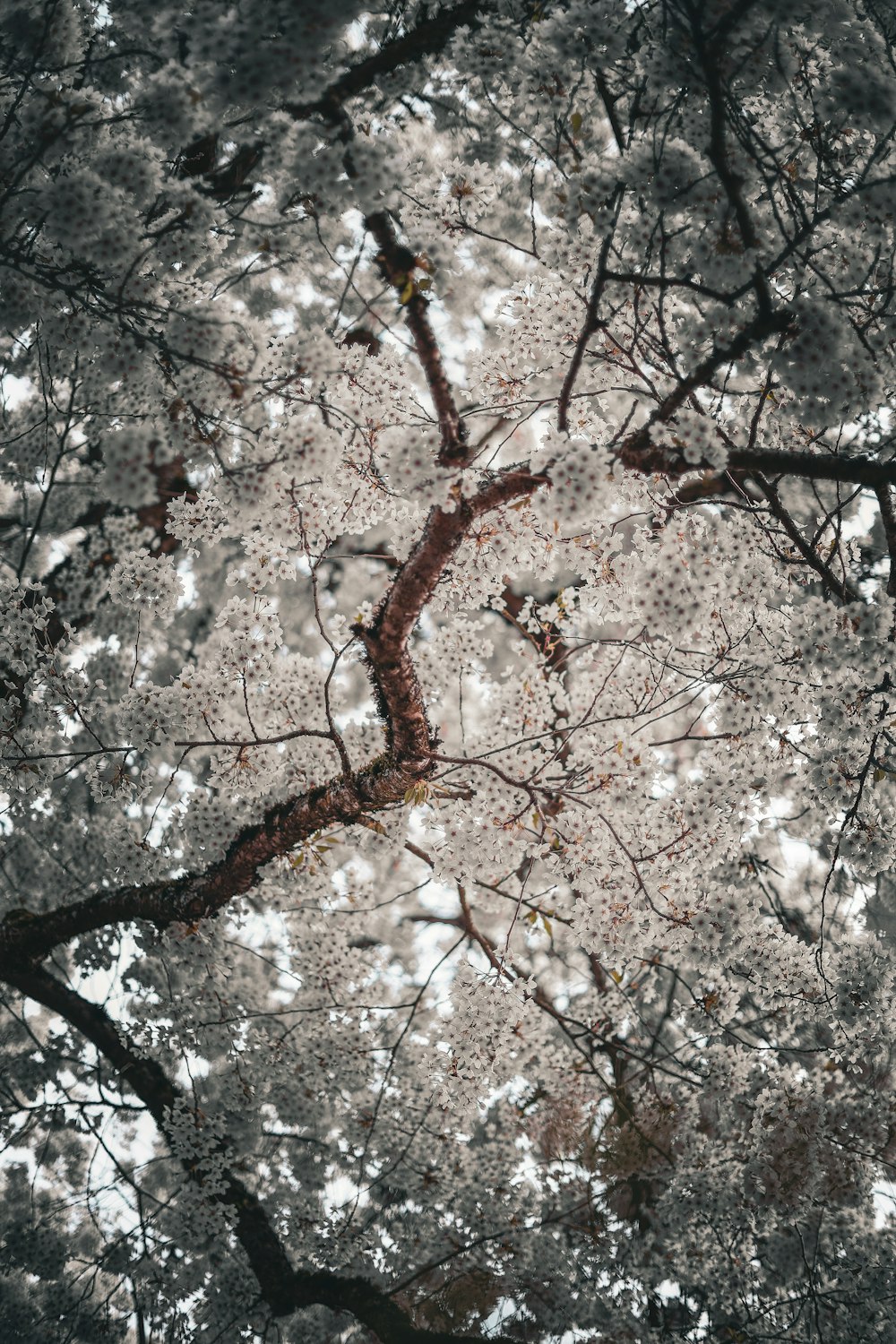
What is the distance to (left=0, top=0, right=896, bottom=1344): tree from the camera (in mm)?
1931

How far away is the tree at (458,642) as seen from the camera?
1.93 meters

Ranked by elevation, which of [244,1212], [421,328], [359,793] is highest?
[421,328]

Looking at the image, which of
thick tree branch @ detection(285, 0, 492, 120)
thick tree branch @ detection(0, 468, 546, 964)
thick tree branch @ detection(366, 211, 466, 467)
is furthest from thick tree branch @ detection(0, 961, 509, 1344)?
thick tree branch @ detection(285, 0, 492, 120)

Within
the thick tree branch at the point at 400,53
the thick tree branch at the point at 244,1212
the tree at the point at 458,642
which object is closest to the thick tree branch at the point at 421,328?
the tree at the point at 458,642

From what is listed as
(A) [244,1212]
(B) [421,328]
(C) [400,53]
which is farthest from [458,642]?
(A) [244,1212]

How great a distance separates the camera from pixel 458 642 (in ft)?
11.2

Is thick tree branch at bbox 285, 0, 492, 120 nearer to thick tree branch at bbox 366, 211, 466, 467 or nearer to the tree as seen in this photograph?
the tree

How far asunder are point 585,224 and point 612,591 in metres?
1.35

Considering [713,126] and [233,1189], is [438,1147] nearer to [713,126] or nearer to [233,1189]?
[233,1189]

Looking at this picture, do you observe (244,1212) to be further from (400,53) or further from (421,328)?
(400,53)

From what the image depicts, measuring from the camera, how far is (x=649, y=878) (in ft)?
10.2

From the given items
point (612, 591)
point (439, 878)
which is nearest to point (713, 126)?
point (612, 591)

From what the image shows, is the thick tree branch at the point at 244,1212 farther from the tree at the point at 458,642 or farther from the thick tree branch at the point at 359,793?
the thick tree branch at the point at 359,793

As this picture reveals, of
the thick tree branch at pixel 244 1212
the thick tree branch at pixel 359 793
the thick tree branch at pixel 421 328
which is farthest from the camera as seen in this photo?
the thick tree branch at pixel 244 1212
